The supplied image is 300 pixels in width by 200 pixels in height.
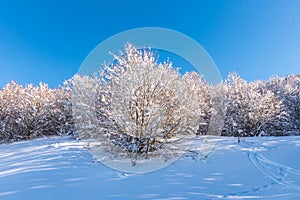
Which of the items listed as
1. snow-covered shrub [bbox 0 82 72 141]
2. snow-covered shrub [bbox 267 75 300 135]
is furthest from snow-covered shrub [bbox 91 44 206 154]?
snow-covered shrub [bbox 267 75 300 135]

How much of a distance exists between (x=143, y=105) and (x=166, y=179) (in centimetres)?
216

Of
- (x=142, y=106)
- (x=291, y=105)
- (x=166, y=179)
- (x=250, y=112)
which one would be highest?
(x=291, y=105)

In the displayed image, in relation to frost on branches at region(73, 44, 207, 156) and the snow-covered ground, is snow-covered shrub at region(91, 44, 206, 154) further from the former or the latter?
the snow-covered ground

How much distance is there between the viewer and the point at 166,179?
A: 482cm

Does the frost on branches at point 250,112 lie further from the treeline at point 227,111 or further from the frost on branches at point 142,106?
the frost on branches at point 142,106

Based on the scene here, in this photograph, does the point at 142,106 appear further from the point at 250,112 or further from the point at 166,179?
the point at 250,112

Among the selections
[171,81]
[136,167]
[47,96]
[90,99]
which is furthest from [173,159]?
[47,96]

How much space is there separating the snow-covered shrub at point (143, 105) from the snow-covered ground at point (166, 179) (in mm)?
944

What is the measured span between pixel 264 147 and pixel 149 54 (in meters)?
4.82

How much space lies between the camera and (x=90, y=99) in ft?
27.7

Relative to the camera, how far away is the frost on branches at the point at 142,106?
6.25 metres

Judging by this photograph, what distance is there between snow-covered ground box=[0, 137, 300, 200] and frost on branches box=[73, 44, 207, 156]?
92cm

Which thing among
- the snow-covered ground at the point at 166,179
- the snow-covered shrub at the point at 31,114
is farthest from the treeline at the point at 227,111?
the snow-covered ground at the point at 166,179

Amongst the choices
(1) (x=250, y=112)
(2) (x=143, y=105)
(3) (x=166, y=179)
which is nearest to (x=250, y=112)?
(1) (x=250, y=112)
